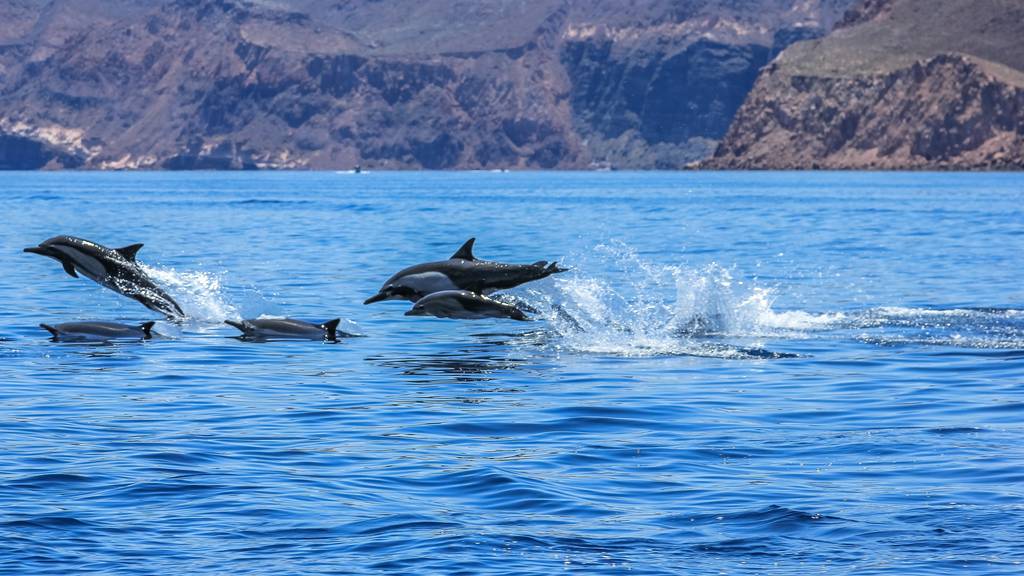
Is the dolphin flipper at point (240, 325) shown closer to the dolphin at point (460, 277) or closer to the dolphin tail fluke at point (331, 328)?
the dolphin tail fluke at point (331, 328)

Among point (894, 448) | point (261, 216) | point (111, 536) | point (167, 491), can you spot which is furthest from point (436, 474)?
point (261, 216)

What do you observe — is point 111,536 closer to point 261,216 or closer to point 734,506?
point 734,506

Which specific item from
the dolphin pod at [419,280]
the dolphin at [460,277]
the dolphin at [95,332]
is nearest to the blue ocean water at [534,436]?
the dolphin at [95,332]

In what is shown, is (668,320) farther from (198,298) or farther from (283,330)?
(198,298)

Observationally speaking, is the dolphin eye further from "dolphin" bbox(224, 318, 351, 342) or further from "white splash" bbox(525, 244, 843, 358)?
"dolphin" bbox(224, 318, 351, 342)

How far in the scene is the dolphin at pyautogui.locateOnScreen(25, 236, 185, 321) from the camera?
83.0 feet

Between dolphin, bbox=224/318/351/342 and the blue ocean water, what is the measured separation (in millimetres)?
823

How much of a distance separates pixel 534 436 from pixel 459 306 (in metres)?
6.00

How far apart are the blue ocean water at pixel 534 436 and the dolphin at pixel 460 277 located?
1.29 metres

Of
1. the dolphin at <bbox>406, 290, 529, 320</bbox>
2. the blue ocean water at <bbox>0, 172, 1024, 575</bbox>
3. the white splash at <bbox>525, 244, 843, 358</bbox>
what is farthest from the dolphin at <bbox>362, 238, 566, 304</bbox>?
the white splash at <bbox>525, 244, 843, 358</bbox>

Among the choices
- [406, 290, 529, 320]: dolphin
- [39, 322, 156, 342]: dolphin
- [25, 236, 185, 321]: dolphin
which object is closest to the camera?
[406, 290, 529, 320]: dolphin

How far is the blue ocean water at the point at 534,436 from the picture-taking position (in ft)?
41.7

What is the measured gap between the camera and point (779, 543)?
12.9 meters

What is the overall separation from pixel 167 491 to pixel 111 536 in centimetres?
171
